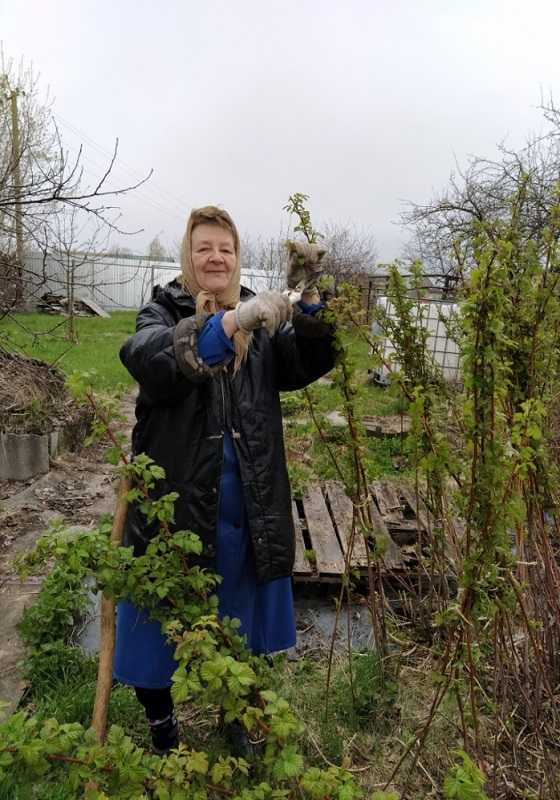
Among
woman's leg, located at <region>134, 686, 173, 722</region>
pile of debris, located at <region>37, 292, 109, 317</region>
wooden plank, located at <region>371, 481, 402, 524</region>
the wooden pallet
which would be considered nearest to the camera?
woman's leg, located at <region>134, 686, 173, 722</region>

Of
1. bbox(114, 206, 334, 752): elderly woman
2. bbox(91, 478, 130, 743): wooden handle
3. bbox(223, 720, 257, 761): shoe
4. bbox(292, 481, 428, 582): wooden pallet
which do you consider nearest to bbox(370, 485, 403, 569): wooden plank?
bbox(292, 481, 428, 582): wooden pallet

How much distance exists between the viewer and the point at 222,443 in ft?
5.67

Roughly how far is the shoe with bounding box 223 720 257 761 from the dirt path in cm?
92

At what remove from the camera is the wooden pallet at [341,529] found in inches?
124

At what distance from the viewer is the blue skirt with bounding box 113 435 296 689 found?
177 cm

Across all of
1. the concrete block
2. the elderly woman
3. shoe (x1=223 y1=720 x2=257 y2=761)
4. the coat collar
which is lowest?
shoe (x1=223 y1=720 x2=257 y2=761)

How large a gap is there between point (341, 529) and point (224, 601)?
6.47 feet

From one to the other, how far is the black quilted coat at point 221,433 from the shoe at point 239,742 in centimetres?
62

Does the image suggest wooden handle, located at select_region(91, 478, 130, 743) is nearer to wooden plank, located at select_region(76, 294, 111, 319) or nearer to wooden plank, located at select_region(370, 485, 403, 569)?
wooden plank, located at select_region(370, 485, 403, 569)

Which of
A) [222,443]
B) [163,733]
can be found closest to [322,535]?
[163,733]

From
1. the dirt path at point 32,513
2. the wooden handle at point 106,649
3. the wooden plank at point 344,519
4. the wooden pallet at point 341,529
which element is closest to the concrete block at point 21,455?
the dirt path at point 32,513

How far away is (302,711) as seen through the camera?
2293 mm

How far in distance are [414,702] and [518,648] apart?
0.49 meters

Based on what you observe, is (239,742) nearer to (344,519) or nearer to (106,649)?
(106,649)
